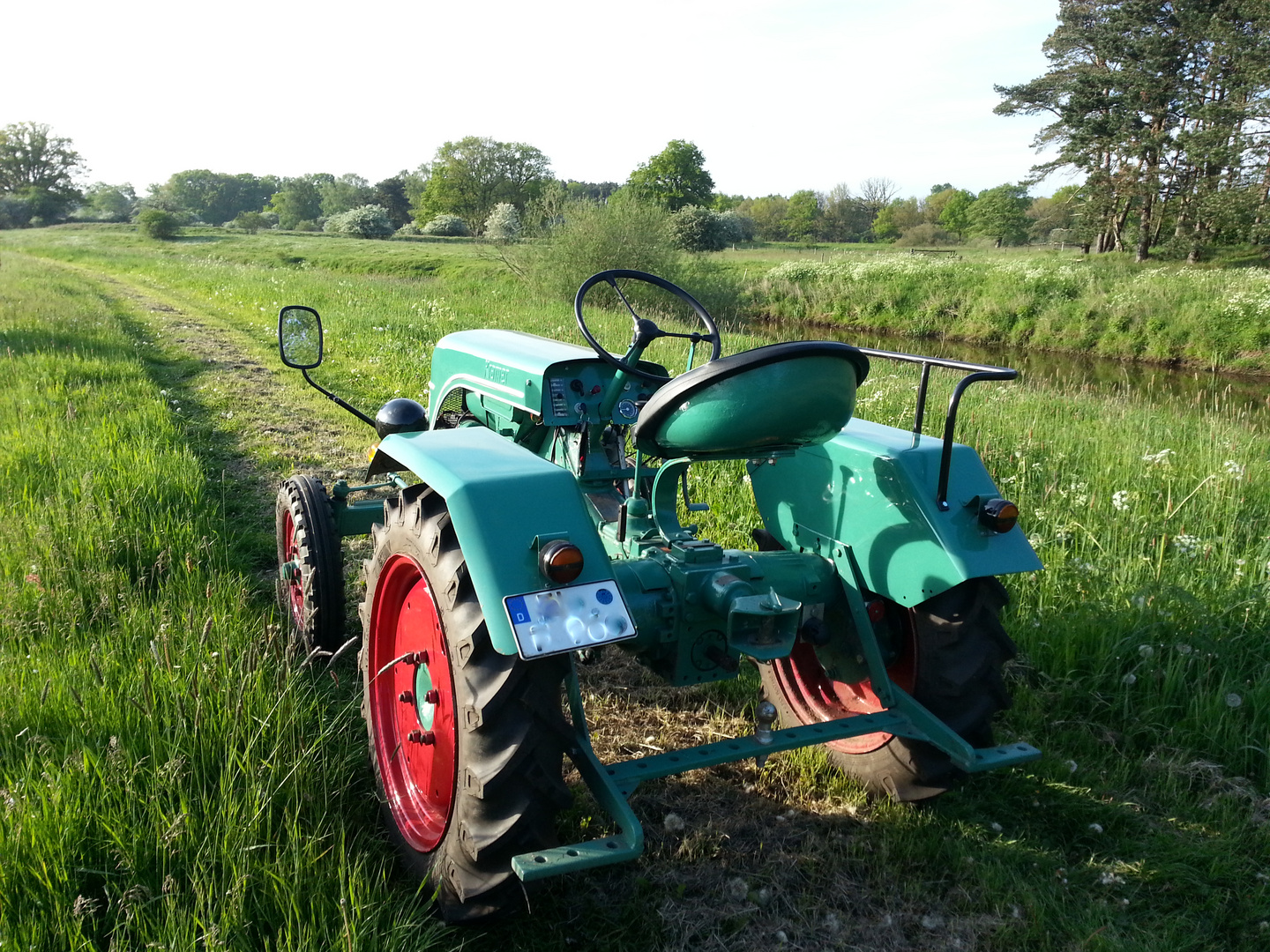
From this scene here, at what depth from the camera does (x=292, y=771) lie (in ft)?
6.89

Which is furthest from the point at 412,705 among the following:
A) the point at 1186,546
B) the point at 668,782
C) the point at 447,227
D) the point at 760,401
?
the point at 447,227

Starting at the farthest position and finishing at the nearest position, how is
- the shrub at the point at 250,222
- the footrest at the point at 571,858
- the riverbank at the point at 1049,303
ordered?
the shrub at the point at 250,222
the riverbank at the point at 1049,303
the footrest at the point at 571,858

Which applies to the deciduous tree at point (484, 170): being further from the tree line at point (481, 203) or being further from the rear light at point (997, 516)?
the rear light at point (997, 516)

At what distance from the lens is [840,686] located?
267 centimetres

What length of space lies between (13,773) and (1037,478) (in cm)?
487

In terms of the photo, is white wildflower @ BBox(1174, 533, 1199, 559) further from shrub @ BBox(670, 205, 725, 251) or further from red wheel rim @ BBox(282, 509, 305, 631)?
shrub @ BBox(670, 205, 725, 251)

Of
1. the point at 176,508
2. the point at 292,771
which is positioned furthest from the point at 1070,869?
the point at 176,508

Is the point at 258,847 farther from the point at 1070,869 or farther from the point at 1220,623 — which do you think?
the point at 1220,623

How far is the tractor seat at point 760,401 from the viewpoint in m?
1.83

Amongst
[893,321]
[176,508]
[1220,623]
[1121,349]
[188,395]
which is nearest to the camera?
[1220,623]

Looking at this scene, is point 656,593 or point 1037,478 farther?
point 1037,478

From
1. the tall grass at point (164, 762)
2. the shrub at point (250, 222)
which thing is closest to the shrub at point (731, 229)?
the shrub at point (250, 222)

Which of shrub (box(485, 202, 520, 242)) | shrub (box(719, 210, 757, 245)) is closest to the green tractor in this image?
shrub (box(485, 202, 520, 242))

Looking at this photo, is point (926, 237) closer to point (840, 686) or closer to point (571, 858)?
point (840, 686)
